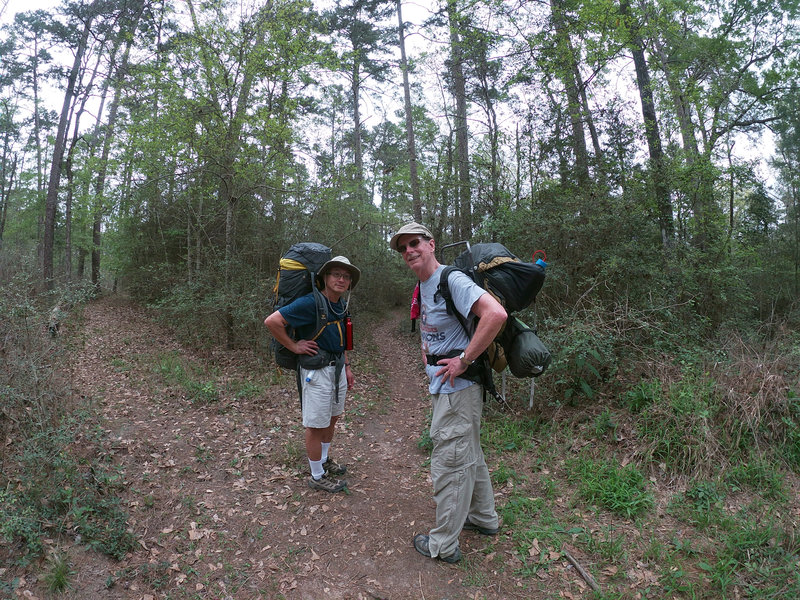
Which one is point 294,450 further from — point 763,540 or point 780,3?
point 780,3

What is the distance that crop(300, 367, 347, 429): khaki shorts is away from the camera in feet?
12.4

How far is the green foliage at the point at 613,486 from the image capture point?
3567 mm

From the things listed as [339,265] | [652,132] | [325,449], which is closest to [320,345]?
[339,265]

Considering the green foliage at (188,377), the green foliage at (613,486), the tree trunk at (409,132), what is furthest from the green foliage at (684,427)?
the tree trunk at (409,132)

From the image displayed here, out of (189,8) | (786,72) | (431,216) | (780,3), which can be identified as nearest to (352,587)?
(431,216)

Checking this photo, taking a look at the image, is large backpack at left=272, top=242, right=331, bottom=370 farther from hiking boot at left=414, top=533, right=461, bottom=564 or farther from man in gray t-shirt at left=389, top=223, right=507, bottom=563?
hiking boot at left=414, top=533, right=461, bottom=564

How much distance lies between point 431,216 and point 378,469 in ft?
27.3

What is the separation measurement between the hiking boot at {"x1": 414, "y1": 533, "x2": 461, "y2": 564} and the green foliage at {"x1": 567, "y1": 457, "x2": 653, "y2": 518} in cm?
149

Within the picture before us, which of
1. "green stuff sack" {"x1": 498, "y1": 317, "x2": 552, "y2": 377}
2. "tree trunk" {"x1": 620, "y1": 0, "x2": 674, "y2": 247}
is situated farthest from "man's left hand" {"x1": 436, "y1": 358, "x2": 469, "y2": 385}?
"tree trunk" {"x1": 620, "y1": 0, "x2": 674, "y2": 247}

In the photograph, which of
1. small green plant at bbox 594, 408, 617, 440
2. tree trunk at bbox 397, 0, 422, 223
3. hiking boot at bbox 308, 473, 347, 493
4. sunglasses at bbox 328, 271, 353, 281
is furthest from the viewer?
tree trunk at bbox 397, 0, 422, 223

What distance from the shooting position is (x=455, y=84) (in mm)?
12906

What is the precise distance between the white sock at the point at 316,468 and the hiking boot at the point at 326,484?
52 mm

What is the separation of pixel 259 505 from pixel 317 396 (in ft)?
4.00

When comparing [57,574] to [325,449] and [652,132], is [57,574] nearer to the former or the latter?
[325,449]
